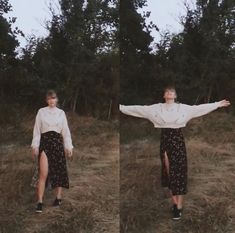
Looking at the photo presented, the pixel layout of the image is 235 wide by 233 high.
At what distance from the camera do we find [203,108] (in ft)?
11.2

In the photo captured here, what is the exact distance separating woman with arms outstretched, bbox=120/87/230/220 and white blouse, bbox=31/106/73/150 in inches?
19.0

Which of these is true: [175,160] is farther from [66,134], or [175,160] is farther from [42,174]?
[42,174]

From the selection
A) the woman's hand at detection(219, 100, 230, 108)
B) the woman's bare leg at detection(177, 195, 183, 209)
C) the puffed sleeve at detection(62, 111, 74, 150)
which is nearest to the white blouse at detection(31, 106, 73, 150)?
the puffed sleeve at detection(62, 111, 74, 150)

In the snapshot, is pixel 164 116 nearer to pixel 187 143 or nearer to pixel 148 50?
pixel 187 143

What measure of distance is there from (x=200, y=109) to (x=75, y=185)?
3.25ft

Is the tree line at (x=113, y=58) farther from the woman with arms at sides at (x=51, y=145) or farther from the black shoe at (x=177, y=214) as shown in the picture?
the black shoe at (x=177, y=214)

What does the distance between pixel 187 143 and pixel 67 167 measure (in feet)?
2.73

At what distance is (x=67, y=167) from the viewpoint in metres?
3.47

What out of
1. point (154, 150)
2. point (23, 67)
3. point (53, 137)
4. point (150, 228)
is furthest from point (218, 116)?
point (23, 67)

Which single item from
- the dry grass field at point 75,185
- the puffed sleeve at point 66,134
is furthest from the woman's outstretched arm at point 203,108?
the puffed sleeve at point 66,134

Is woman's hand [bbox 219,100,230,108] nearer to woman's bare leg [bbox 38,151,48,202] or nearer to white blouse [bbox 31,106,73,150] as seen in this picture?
white blouse [bbox 31,106,73,150]

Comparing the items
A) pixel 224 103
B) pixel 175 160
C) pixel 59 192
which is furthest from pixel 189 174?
pixel 59 192

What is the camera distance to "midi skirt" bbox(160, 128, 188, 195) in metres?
3.42

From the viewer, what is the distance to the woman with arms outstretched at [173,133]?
341 centimetres
